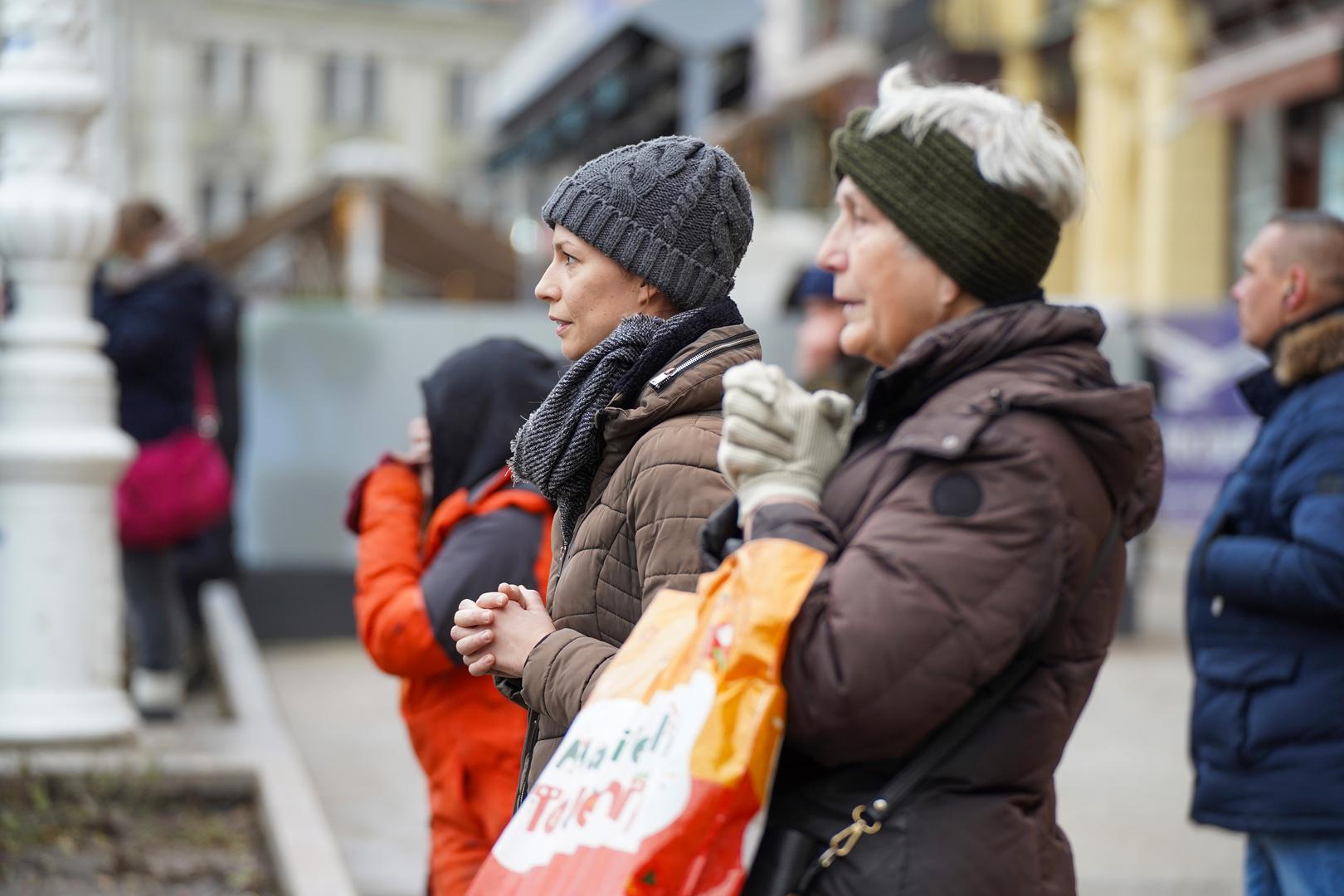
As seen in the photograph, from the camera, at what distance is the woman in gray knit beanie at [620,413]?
247cm

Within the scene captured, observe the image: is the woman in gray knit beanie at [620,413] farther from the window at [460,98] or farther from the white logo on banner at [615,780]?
the window at [460,98]

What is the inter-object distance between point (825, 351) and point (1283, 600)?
2.55 meters

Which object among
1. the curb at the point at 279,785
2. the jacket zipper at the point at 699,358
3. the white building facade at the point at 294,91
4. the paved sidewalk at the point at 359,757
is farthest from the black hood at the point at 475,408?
the white building facade at the point at 294,91

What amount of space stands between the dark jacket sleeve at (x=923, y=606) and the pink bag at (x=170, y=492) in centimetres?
573

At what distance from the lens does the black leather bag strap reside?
6.93 feet

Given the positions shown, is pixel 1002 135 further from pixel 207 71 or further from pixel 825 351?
pixel 207 71

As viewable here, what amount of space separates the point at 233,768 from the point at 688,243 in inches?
144

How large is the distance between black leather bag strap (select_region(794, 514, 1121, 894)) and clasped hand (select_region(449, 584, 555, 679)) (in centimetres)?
59

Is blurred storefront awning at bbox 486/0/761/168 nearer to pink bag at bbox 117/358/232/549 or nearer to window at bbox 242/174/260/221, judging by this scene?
pink bag at bbox 117/358/232/549

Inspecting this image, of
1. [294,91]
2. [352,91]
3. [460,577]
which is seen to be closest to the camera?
[460,577]

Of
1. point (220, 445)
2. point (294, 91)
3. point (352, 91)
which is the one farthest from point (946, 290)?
point (352, 91)

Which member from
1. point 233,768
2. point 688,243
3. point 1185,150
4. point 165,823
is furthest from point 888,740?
point 1185,150

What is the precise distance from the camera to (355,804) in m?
7.00

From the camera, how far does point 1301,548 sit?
3633 millimetres
